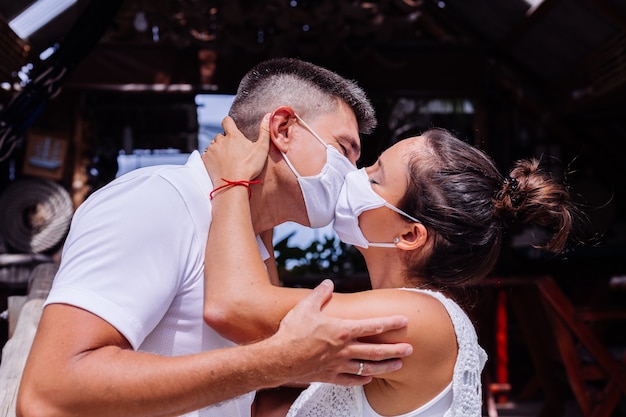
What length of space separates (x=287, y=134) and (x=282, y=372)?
817 mm

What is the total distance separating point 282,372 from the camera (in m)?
1.54

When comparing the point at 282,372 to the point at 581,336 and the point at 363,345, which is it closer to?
the point at 363,345

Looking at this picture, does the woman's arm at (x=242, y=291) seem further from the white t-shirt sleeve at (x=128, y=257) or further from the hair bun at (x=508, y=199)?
the hair bun at (x=508, y=199)

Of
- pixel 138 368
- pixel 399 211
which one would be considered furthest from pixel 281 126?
pixel 138 368

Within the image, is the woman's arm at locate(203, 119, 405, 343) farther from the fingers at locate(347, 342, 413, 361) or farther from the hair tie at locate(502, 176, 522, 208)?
the hair tie at locate(502, 176, 522, 208)

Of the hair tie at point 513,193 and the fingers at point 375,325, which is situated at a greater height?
the hair tie at point 513,193

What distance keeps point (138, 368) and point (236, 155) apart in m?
0.71

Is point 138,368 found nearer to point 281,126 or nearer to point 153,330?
point 153,330

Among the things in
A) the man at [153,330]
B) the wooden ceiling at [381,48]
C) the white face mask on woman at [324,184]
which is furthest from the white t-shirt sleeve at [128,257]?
the wooden ceiling at [381,48]

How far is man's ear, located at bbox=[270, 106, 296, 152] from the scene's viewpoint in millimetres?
2057

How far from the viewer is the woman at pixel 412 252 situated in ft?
5.48

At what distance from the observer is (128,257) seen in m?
1.50

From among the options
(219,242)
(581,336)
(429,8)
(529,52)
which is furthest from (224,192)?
(429,8)

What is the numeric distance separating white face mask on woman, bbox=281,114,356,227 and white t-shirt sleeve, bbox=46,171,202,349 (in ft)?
1.77
